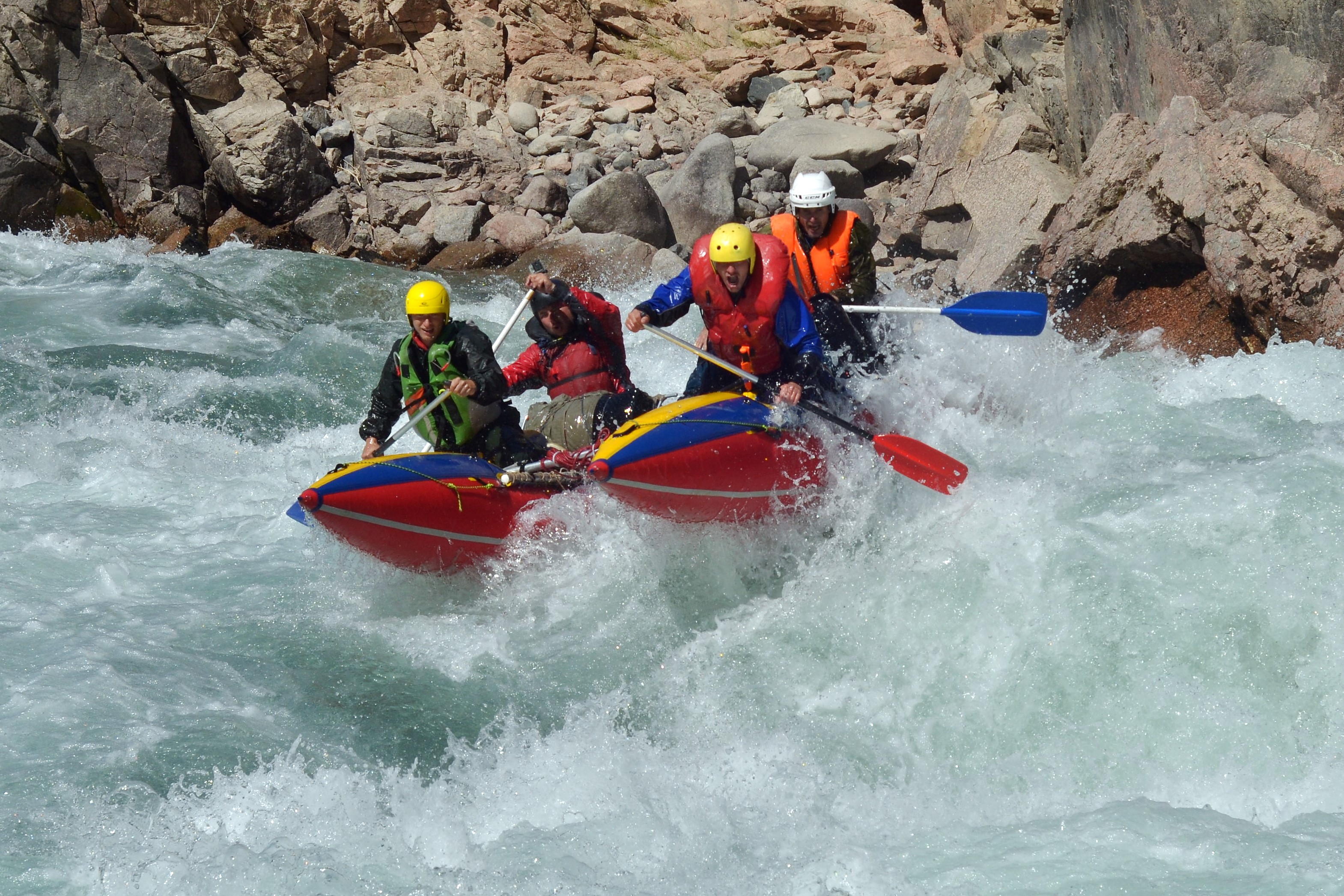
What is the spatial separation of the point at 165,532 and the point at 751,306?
11.0 ft

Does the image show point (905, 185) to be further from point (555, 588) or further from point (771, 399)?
point (555, 588)

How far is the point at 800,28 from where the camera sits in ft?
49.7

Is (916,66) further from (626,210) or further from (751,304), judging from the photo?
(751,304)

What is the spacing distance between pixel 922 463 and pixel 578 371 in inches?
68.2

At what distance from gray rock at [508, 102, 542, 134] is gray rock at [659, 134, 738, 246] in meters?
2.83

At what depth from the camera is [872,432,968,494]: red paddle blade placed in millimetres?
4965

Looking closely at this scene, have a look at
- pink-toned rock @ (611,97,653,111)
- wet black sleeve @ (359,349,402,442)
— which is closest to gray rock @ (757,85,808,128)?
pink-toned rock @ (611,97,653,111)

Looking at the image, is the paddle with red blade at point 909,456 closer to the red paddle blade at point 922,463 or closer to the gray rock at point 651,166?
the red paddle blade at point 922,463

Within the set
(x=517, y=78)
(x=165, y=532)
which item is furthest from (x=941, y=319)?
(x=517, y=78)

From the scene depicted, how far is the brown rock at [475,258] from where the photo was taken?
11.8 metres

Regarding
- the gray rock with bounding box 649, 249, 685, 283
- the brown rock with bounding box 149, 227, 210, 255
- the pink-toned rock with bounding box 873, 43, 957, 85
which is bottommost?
the brown rock with bounding box 149, 227, 210, 255

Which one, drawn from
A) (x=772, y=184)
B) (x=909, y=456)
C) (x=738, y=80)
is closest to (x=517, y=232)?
(x=772, y=184)

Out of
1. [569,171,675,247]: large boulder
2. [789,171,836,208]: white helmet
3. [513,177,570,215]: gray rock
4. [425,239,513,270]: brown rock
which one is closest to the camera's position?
[789,171,836,208]: white helmet

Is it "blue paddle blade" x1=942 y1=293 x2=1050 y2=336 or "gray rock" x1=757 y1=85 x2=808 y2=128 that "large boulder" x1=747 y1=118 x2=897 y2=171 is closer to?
"gray rock" x1=757 y1=85 x2=808 y2=128
